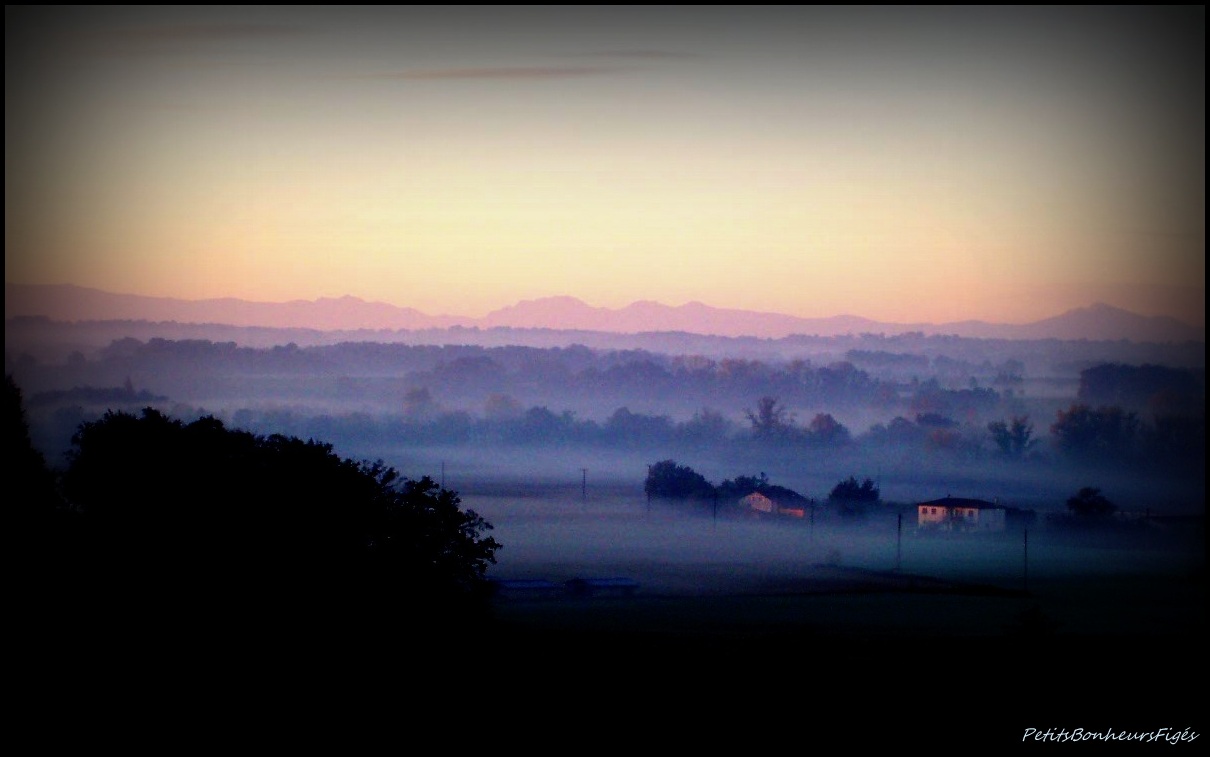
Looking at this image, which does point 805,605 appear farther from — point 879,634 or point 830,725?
point 830,725

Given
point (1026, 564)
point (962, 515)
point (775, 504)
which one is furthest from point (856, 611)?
point (775, 504)

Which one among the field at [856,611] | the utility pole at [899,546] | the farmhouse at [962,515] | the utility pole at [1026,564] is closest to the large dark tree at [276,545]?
the field at [856,611]

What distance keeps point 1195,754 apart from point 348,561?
21.7 meters

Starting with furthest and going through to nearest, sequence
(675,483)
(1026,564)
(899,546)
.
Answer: (675,483) → (899,546) → (1026,564)

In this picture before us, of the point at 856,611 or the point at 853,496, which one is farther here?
the point at 853,496

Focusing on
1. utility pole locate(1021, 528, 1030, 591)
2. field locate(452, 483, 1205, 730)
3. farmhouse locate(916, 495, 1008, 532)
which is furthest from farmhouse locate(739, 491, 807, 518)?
utility pole locate(1021, 528, 1030, 591)

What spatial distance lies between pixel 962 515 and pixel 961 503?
1.93m

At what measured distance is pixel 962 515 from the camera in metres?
120

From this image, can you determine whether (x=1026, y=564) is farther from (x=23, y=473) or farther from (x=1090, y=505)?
(x=23, y=473)

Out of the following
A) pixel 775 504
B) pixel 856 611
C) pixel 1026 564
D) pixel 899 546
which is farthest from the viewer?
pixel 775 504

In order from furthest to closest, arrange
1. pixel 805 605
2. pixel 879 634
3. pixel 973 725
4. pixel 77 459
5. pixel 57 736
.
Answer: pixel 805 605
pixel 879 634
pixel 77 459
pixel 973 725
pixel 57 736

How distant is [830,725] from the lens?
31672 millimetres

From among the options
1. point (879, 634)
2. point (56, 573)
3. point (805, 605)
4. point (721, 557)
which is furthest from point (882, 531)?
point (56, 573)

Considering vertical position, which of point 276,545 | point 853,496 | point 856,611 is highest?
point 276,545
